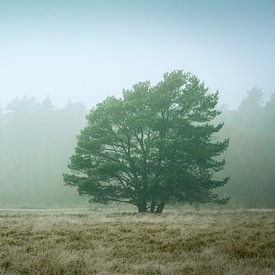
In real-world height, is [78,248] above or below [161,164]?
below

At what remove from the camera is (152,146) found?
28.1m

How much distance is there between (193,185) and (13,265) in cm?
2017

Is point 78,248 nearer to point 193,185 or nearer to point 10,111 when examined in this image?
point 193,185

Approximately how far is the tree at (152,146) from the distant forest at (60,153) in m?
26.9

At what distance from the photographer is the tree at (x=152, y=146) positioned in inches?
1096

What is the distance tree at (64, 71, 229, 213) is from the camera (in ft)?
91.4

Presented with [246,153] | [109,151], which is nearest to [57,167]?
[246,153]

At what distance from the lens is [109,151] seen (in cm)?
2962

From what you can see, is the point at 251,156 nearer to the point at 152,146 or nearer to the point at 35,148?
the point at 35,148

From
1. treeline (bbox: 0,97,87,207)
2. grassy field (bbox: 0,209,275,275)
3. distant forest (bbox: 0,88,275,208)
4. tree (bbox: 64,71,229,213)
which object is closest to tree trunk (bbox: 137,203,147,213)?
tree (bbox: 64,71,229,213)

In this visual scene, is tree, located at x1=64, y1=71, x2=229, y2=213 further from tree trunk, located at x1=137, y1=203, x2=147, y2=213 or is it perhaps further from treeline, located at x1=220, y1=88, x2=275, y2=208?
treeline, located at x1=220, y1=88, x2=275, y2=208

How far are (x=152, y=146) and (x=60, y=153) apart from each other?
5167cm

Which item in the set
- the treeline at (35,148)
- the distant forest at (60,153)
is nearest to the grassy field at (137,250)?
the distant forest at (60,153)

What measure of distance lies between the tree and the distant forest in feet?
88.2
